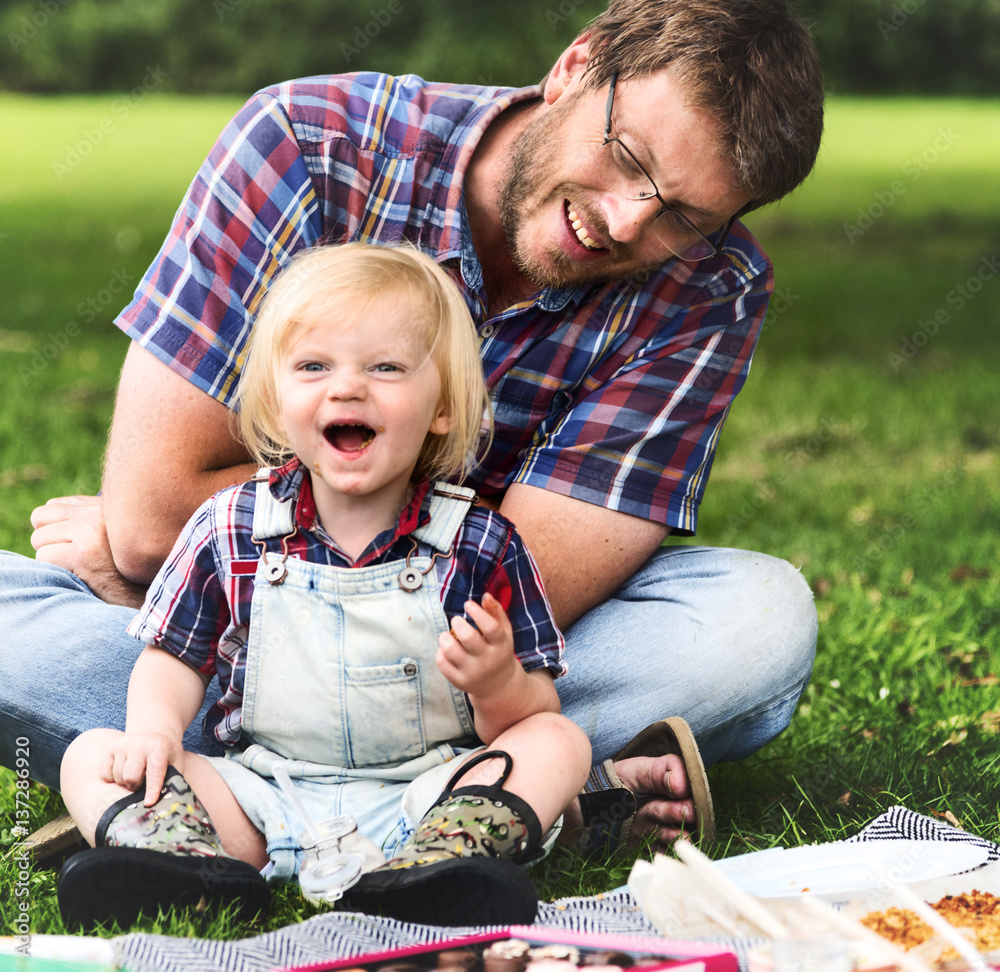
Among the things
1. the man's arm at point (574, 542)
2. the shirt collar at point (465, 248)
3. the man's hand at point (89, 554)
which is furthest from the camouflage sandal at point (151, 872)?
the shirt collar at point (465, 248)

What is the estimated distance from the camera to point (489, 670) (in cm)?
180

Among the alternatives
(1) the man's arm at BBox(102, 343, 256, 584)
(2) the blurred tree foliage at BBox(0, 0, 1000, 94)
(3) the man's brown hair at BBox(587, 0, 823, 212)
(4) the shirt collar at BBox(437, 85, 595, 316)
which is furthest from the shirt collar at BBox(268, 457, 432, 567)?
(2) the blurred tree foliage at BBox(0, 0, 1000, 94)

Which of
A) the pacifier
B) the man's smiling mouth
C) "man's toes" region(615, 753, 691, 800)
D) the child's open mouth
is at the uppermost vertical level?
the man's smiling mouth

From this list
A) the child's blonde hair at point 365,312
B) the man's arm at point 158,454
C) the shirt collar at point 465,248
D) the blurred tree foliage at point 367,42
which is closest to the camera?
the child's blonde hair at point 365,312

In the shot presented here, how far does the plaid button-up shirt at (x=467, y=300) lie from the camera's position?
2273mm

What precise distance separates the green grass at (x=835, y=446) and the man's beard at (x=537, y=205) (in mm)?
1097

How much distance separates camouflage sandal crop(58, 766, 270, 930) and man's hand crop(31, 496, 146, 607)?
72 cm

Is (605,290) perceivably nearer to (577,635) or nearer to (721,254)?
(721,254)

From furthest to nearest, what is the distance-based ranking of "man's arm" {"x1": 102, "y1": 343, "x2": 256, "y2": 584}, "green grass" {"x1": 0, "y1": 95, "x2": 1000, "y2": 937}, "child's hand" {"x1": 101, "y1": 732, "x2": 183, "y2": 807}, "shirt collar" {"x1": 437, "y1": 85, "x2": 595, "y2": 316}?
"green grass" {"x1": 0, "y1": 95, "x2": 1000, "y2": 937}, "shirt collar" {"x1": 437, "y1": 85, "x2": 595, "y2": 316}, "man's arm" {"x1": 102, "y1": 343, "x2": 256, "y2": 584}, "child's hand" {"x1": 101, "y1": 732, "x2": 183, "y2": 807}

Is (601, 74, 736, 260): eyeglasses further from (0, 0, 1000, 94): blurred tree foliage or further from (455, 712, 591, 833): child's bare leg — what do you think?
(0, 0, 1000, 94): blurred tree foliage

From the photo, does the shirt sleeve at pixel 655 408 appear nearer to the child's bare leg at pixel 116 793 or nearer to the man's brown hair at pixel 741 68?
the man's brown hair at pixel 741 68

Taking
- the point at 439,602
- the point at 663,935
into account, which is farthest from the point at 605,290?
the point at 663,935

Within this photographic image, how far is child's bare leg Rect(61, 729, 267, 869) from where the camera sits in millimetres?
1790

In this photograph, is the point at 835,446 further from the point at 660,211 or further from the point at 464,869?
the point at 464,869
